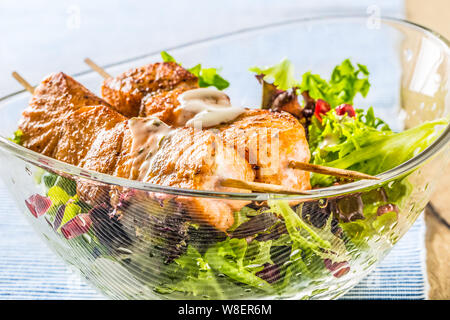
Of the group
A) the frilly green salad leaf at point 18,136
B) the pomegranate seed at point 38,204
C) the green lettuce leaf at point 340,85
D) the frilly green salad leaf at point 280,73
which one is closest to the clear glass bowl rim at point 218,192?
the pomegranate seed at point 38,204

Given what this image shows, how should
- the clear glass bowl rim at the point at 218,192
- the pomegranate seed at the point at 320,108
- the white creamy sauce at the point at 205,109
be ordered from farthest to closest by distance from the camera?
the pomegranate seed at the point at 320,108 → the white creamy sauce at the point at 205,109 → the clear glass bowl rim at the point at 218,192

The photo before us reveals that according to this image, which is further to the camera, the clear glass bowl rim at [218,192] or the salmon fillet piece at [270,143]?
the salmon fillet piece at [270,143]

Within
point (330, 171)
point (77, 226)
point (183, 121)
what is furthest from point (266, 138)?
point (77, 226)

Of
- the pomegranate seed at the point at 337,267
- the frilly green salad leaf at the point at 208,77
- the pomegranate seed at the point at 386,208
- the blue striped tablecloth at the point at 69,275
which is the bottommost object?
the blue striped tablecloth at the point at 69,275

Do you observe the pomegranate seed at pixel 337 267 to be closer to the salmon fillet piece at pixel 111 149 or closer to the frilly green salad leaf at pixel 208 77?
the salmon fillet piece at pixel 111 149

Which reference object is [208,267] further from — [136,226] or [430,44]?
[430,44]

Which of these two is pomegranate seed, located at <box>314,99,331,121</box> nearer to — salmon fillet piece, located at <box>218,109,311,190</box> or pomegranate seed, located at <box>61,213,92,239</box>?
salmon fillet piece, located at <box>218,109,311,190</box>
